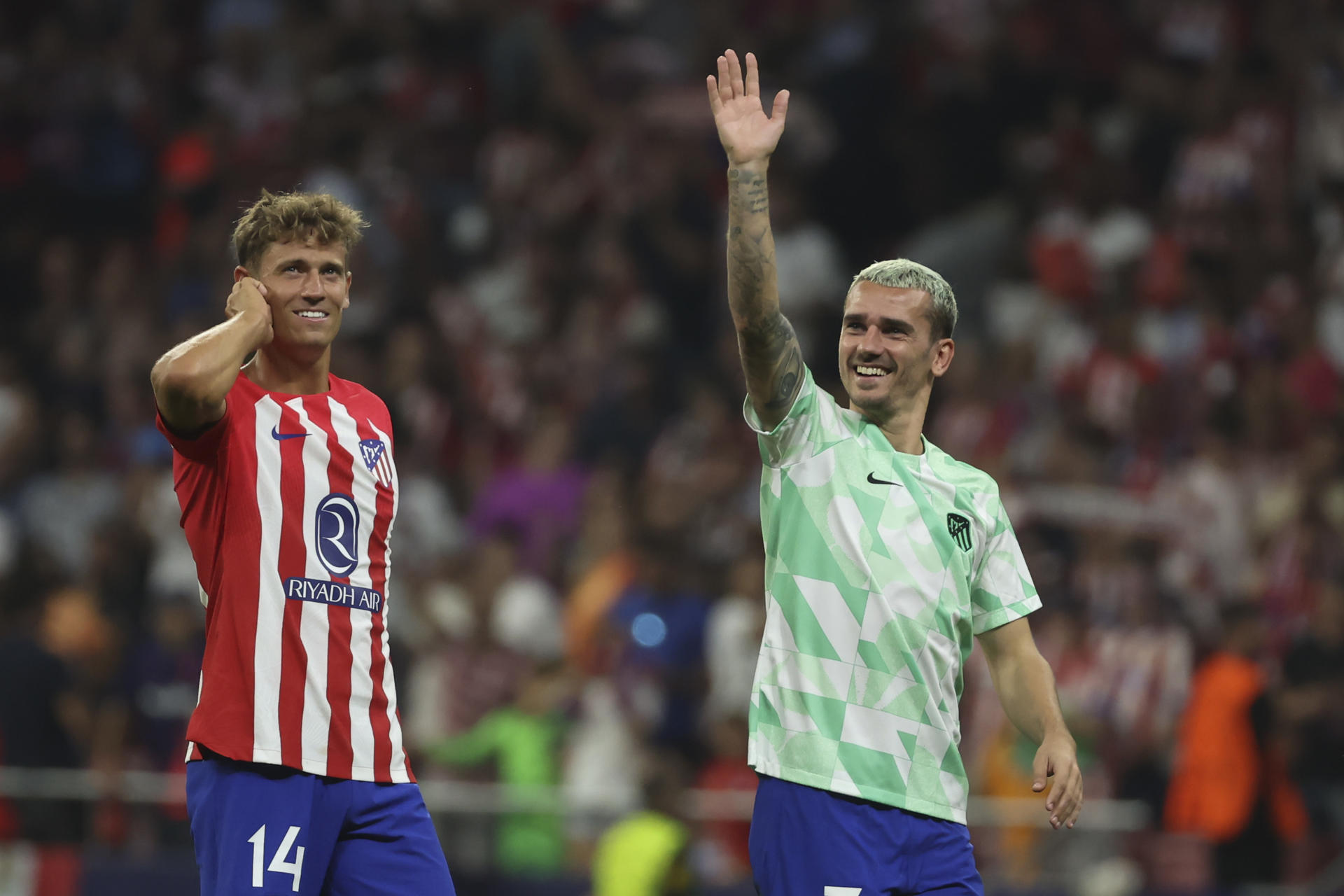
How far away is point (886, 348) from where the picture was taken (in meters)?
5.09

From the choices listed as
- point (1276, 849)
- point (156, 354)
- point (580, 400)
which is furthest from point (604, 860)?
point (156, 354)

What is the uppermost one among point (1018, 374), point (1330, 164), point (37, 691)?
point (1330, 164)

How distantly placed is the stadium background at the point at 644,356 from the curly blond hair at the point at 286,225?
5.09 metres

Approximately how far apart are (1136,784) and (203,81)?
1059 centimetres

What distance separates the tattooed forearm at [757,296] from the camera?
15.6ft

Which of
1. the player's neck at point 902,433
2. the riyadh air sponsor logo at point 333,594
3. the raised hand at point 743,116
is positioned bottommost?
the riyadh air sponsor logo at point 333,594

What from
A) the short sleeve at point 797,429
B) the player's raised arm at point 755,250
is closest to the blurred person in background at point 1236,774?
the short sleeve at point 797,429

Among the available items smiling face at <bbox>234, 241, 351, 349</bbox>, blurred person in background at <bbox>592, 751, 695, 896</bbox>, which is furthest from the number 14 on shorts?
blurred person in background at <bbox>592, 751, 695, 896</bbox>

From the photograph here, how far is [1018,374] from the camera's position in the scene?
11.7m

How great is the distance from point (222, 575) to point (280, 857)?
0.73 metres

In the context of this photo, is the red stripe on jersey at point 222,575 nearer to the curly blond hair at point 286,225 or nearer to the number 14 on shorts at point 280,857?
the number 14 on shorts at point 280,857

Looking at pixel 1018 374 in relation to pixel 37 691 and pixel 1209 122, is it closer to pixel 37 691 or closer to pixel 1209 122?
pixel 1209 122

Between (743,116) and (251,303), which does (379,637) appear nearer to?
(251,303)

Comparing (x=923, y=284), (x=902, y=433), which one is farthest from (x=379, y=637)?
(x=923, y=284)
